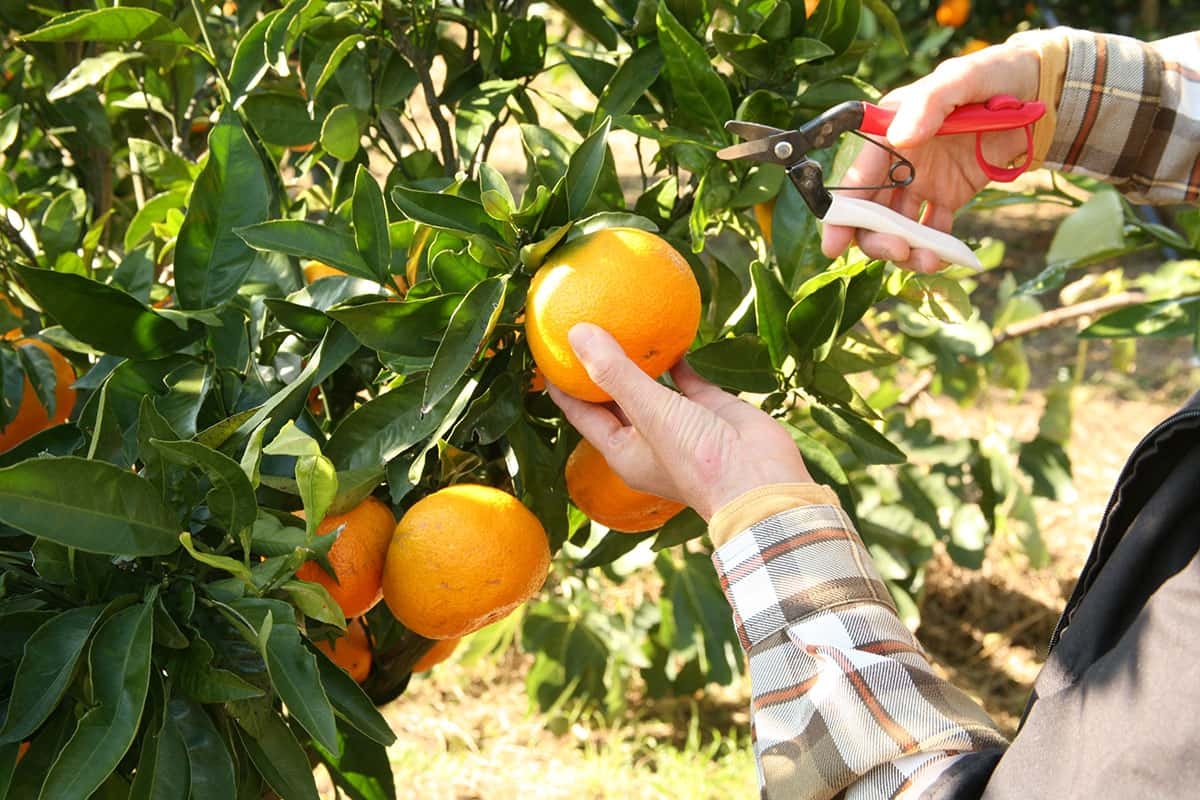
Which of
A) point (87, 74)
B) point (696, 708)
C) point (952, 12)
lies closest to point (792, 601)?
point (87, 74)

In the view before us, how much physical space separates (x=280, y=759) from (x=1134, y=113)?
923mm

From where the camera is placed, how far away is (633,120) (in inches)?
36.3

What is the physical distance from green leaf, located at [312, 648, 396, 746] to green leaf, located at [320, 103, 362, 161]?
0.40 meters

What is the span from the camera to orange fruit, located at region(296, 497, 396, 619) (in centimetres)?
81

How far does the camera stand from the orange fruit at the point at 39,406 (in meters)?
0.99

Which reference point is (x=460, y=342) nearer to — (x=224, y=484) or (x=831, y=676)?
(x=224, y=484)

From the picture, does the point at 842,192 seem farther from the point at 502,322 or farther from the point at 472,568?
the point at 472,568

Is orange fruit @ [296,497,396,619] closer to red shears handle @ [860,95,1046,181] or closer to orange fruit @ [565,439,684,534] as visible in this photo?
orange fruit @ [565,439,684,534]

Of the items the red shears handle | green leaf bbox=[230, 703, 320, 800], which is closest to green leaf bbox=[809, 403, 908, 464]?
the red shears handle

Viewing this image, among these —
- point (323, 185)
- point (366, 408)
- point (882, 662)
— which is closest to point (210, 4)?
point (323, 185)

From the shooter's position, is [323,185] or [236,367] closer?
[236,367]

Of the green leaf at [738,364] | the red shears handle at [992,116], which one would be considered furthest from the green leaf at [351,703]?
the red shears handle at [992,116]

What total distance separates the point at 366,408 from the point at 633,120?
0.31m

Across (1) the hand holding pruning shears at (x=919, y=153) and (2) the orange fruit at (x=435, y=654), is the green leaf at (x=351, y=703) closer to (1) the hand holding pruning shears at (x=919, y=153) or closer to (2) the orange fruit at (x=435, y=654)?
(2) the orange fruit at (x=435, y=654)
